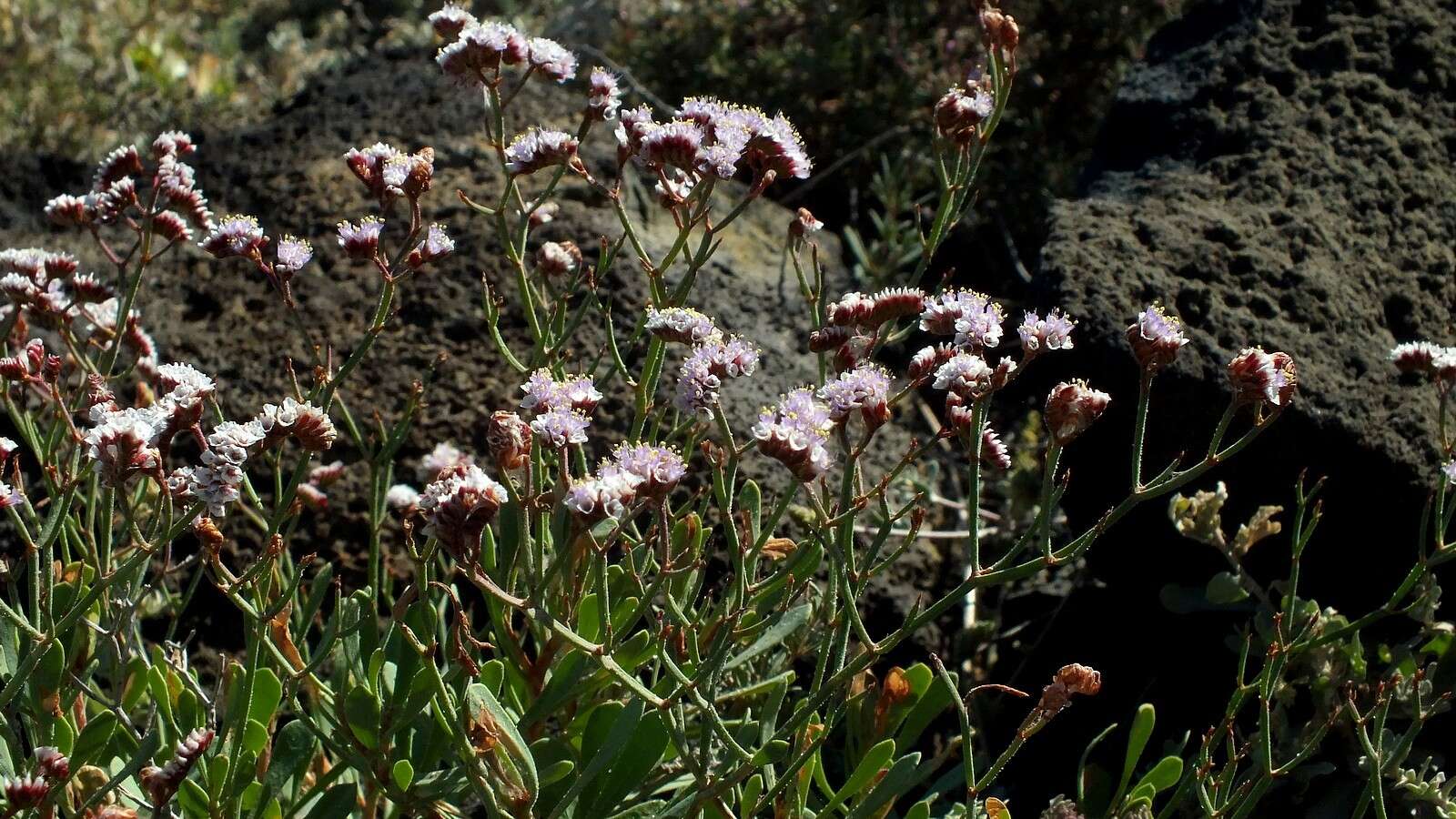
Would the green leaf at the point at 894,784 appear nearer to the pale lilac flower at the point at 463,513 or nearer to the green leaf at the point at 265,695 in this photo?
the pale lilac flower at the point at 463,513

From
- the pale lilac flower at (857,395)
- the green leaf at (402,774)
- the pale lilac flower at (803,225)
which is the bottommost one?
the green leaf at (402,774)

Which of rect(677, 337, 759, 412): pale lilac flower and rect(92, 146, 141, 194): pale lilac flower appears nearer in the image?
rect(677, 337, 759, 412): pale lilac flower

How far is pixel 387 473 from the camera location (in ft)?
9.06

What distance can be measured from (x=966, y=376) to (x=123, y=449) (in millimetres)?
1107

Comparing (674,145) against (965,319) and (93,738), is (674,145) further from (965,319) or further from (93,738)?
(93,738)

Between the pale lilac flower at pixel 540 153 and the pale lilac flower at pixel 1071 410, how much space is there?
970 mm

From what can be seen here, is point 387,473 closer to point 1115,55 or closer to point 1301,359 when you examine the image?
point 1301,359

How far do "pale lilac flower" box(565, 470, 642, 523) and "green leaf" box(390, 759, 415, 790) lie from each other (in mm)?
574

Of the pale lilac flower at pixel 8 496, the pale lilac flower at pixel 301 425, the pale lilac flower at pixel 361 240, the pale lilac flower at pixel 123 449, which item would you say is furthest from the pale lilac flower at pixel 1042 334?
the pale lilac flower at pixel 8 496

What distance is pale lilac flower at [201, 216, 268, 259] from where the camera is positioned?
2375 millimetres

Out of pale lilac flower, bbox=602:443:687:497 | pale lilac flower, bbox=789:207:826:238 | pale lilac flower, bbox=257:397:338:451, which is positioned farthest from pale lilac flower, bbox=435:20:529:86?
pale lilac flower, bbox=602:443:687:497

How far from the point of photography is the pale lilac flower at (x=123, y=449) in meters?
1.81

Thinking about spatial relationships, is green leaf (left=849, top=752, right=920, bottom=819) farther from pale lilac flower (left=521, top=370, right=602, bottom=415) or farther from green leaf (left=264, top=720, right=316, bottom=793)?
green leaf (left=264, top=720, right=316, bottom=793)

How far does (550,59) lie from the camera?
2.52 metres
